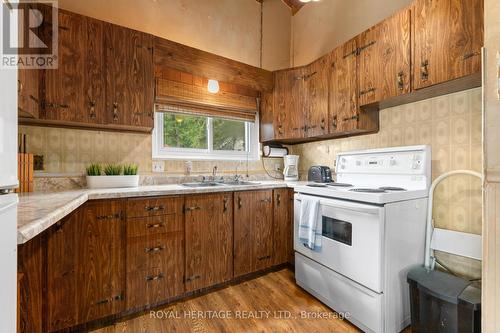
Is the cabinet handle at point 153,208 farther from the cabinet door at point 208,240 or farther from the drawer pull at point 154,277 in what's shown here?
the drawer pull at point 154,277

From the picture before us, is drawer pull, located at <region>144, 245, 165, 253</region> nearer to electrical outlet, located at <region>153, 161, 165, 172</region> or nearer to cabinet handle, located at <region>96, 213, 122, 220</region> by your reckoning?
cabinet handle, located at <region>96, 213, 122, 220</region>

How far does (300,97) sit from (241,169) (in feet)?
3.46

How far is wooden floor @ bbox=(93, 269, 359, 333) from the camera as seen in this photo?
159cm

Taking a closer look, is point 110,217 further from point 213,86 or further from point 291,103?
point 291,103

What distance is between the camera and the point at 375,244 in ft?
4.75

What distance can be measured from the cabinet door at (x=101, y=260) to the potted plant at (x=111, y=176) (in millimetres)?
415

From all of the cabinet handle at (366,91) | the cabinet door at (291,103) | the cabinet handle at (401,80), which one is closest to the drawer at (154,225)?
the cabinet door at (291,103)

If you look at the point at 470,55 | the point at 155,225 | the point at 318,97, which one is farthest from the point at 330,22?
the point at 155,225

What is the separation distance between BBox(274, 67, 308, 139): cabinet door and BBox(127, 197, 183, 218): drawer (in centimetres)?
144

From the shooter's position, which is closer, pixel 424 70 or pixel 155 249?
pixel 424 70

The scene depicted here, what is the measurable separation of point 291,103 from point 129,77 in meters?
1.63

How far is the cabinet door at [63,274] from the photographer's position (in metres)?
1.41

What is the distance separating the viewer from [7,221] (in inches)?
24.2

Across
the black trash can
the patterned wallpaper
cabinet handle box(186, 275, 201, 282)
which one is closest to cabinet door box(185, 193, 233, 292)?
cabinet handle box(186, 275, 201, 282)
